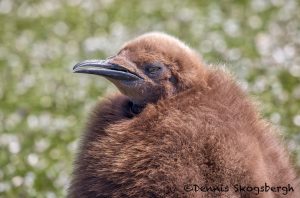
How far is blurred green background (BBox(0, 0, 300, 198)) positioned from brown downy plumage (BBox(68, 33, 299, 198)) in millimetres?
2103

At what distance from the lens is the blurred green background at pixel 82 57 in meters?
8.74

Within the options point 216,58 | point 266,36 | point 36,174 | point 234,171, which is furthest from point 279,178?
point 266,36

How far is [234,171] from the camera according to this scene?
512 centimetres

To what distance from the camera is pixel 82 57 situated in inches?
475

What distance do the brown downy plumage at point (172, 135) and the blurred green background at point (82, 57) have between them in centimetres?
210

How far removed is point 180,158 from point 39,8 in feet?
31.9

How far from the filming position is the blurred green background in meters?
8.74

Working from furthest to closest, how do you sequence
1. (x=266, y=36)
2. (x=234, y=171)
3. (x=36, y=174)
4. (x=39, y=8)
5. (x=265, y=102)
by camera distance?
(x=39, y=8) → (x=266, y=36) → (x=265, y=102) → (x=36, y=174) → (x=234, y=171)

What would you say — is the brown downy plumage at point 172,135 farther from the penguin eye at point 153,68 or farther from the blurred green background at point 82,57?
the blurred green background at point 82,57

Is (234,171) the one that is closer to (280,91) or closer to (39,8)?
(280,91)
